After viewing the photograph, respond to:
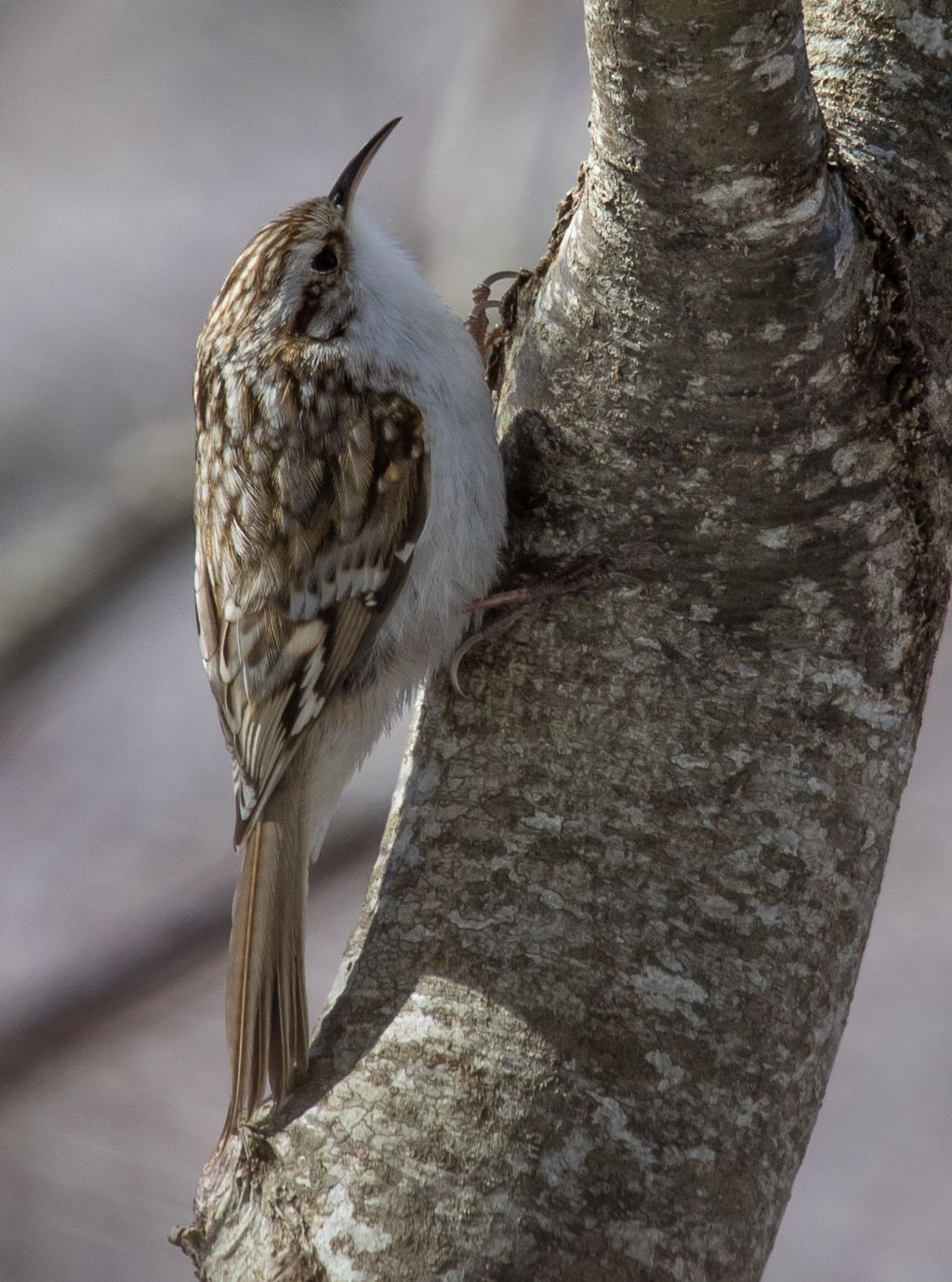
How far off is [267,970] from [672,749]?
2.03ft

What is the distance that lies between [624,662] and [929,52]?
2.65ft

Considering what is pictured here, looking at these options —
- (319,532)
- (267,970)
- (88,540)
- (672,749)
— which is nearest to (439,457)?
(319,532)

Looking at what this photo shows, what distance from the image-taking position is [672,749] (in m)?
1.55

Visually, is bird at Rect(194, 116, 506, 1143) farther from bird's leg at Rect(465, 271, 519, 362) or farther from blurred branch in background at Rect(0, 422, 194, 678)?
blurred branch in background at Rect(0, 422, 194, 678)

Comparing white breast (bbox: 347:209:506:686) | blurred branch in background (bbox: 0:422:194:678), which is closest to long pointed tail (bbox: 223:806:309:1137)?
white breast (bbox: 347:209:506:686)

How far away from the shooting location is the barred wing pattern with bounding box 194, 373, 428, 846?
1971 mm

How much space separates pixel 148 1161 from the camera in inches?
130

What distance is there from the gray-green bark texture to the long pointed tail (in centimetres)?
8

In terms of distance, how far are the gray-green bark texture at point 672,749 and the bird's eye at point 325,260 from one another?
59 centimetres

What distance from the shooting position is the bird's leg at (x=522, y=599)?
5.33 ft

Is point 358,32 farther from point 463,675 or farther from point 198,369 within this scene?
Answer: point 463,675

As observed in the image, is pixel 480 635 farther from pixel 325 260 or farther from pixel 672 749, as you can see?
pixel 325 260

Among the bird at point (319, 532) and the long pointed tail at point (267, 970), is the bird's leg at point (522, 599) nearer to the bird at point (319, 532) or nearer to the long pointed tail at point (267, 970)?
the bird at point (319, 532)

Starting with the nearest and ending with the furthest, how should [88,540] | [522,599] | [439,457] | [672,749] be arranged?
[672,749], [522,599], [439,457], [88,540]
